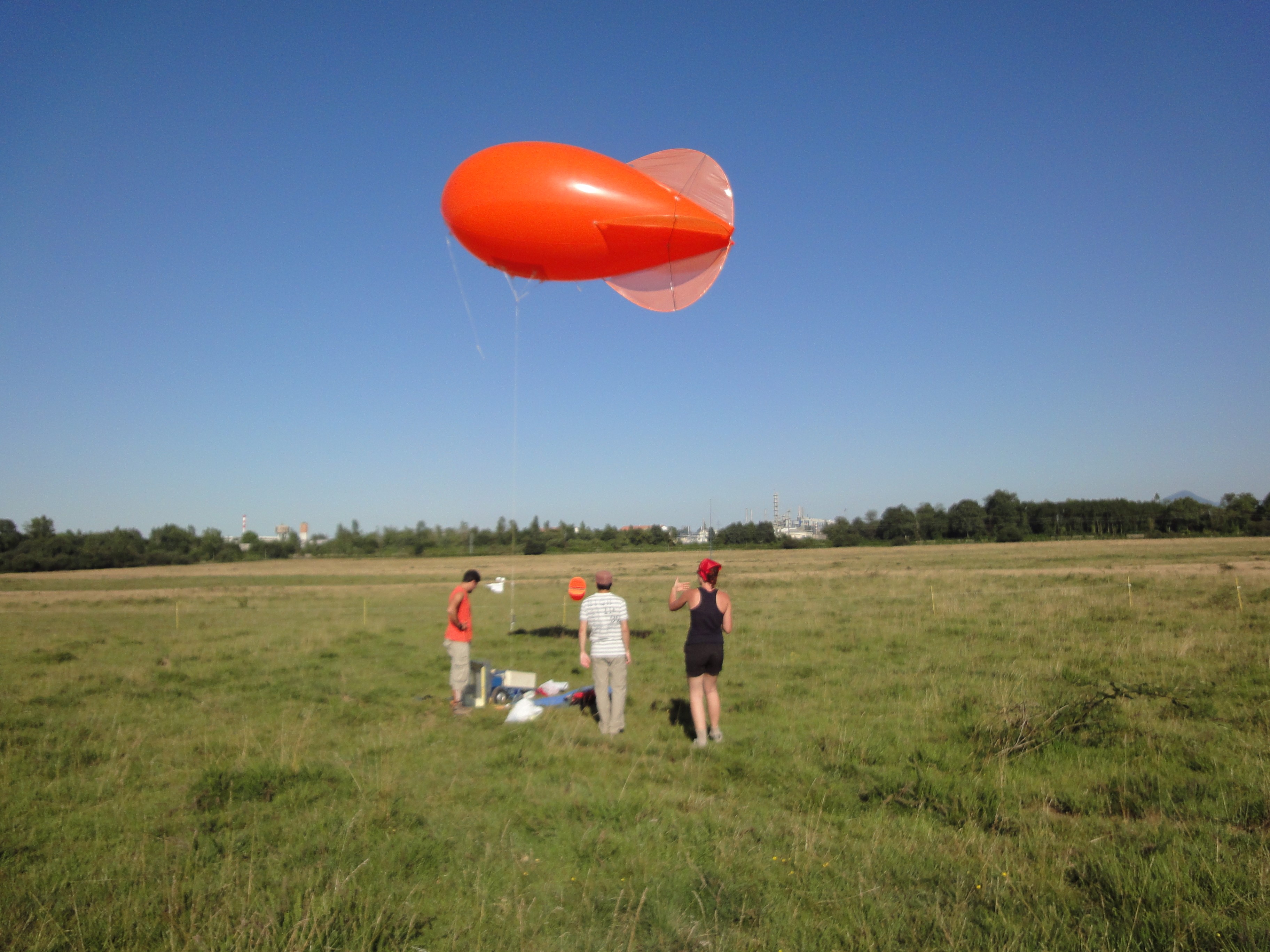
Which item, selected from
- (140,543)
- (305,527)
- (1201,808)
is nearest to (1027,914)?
(1201,808)

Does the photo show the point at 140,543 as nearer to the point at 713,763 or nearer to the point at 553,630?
the point at 553,630

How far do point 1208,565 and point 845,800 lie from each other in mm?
39605

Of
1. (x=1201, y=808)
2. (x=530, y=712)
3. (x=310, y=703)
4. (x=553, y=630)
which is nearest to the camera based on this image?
(x=1201, y=808)

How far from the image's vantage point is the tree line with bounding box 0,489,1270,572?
78.7 meters

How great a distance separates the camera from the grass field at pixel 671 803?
3.59 meters

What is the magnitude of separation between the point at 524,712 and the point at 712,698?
2582 mm

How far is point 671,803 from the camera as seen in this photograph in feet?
17.8

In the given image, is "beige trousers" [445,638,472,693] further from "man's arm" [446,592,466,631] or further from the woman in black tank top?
the woman in black tank top

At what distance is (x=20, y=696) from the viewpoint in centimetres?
976

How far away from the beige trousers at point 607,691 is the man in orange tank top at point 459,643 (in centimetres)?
211

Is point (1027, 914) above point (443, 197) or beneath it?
beneath

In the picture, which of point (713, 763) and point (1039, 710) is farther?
point (1039, 710)

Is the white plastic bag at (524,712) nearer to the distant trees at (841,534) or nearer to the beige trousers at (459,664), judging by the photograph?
the beige trousers at (459,664)

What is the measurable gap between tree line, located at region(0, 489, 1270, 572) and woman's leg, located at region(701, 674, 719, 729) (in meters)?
71.7
